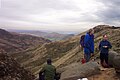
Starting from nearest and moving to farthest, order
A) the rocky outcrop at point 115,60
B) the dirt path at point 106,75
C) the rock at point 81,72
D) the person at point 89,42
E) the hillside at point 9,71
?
the rocky outcrop at point 115,60, the rock at point 81,72, the dirt path at point 106,75, the person at point 89,42, the hillside at point 9,71

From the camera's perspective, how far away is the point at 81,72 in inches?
830

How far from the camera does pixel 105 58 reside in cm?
2262

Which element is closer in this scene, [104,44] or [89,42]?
[104,44]

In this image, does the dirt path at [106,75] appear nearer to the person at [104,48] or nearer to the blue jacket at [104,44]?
the person at [104,48]

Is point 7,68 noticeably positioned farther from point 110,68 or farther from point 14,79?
point 110,68

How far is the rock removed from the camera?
2066 centimetres

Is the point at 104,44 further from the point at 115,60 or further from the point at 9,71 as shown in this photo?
the point at 9,71

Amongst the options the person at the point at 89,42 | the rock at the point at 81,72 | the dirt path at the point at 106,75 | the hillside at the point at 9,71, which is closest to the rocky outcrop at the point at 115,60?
the dirt path at the point at 106,75

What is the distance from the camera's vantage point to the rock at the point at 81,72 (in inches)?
813

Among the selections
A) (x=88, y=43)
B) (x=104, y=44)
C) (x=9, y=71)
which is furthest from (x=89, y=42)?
(x=9, y=71)

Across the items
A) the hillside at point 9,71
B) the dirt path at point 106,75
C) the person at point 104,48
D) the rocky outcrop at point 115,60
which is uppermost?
the person at point 104,48

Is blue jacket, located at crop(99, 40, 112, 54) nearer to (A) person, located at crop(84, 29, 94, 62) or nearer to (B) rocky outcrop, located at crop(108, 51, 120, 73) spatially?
(B) rocky outcrop, located at crop(108, 51, 120, 73)

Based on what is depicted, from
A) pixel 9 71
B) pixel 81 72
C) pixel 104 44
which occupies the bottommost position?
pixel 9 71

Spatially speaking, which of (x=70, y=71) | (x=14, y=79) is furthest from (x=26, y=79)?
(x=70, y=71)
